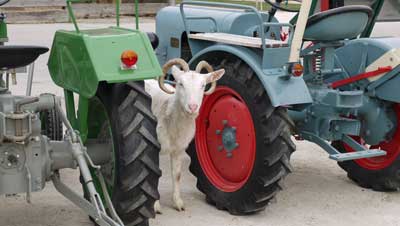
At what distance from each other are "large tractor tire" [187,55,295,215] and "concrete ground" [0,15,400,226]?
0.16m

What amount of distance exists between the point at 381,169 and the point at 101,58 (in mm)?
2697

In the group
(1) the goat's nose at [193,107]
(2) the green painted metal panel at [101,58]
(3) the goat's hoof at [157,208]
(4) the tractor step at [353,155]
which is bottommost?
(3) the goat's hoof at [157,208]

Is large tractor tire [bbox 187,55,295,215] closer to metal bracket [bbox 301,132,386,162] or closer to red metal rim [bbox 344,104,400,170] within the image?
metal bracket [bbox 301,132,386,162]

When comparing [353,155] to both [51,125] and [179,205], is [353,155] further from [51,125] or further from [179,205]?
[51,125]

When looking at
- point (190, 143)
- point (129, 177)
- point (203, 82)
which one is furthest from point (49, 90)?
point (129, 177)

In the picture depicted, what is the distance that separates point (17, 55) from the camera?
370 cm

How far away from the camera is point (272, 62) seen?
4.58 m

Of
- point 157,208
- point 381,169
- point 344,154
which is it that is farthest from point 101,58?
point 381,169

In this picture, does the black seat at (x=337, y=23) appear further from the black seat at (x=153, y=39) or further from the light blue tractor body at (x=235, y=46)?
the black seat at (x=153, y=39)

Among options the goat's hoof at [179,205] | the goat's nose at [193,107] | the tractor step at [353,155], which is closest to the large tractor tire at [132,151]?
the goat's nose at [193,107]

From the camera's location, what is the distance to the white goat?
4539mm

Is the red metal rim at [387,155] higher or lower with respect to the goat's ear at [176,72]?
lower

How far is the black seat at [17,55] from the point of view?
143 inches

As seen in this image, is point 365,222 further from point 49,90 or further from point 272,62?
point 49,90
